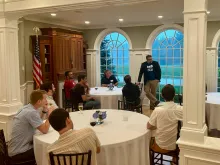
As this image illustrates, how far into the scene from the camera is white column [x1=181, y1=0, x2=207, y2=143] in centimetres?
265

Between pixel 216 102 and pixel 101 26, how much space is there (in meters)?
5.42

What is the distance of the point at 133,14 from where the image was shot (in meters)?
6.93

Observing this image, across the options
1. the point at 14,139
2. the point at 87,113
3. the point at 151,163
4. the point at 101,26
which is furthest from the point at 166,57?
the point at 14,139

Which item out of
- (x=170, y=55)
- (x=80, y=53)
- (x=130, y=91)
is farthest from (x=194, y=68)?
(x=80, y=53)

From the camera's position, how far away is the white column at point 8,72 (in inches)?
170

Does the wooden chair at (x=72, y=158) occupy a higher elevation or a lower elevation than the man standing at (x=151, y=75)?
lower

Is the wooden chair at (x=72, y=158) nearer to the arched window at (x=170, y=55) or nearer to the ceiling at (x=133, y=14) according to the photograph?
the ceiling at (x=133, y=14)

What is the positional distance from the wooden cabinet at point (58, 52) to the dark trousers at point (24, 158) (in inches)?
165

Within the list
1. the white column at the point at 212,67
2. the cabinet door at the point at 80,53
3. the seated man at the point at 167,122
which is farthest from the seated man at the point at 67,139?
the cabinet door at the point at 80,53

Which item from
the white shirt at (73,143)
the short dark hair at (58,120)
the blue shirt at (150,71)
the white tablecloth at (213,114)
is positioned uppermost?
the blue shirt at (150,71)

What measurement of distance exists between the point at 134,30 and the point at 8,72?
17.5 ft

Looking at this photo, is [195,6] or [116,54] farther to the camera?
[116,54]

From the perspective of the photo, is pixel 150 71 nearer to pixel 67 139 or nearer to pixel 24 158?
pixel 24 158

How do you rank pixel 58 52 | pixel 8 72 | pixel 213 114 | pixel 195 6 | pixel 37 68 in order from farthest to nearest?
pixel 58 52 < pixel 37 68 < pixel 213 114 < pixel 8 72 < pixel 195 6
